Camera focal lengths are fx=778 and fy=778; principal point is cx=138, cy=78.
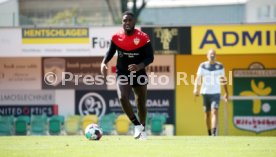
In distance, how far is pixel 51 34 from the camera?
23.8m

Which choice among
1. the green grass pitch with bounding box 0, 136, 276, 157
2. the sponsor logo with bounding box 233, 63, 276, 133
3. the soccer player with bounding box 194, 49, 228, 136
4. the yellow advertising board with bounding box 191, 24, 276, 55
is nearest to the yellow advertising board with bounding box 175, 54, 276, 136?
the sponsor logo with bounding box 233, 63, 276, 133

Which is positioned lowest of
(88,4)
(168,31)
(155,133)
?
(155,133)

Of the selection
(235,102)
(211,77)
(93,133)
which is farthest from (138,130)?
(235,102)

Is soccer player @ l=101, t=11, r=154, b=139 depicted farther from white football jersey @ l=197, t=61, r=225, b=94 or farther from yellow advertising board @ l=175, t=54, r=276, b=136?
yellow advertising board @ l=175, t=54, r=276, b=136

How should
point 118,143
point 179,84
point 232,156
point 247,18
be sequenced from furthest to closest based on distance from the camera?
point 247,18 < point 179,84 < point 118,143 < point 232,156

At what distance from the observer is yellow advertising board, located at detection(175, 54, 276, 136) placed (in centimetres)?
2444

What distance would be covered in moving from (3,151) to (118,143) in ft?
6.69

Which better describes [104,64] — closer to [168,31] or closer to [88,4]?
[168,31]

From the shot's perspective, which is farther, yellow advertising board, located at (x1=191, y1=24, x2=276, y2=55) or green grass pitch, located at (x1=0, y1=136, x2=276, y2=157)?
yellow advertising board, located at (x1=191, y1=24, x2=276, y2=55)

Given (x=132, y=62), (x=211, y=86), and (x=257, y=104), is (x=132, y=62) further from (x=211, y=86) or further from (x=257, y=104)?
(x=257, y=104)

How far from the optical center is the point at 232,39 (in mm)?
22969

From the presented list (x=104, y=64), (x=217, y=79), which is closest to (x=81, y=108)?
(x=217, y=79)

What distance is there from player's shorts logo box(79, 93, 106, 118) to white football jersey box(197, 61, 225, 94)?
788 centimetres

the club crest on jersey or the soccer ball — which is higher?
the club crest on jersey
